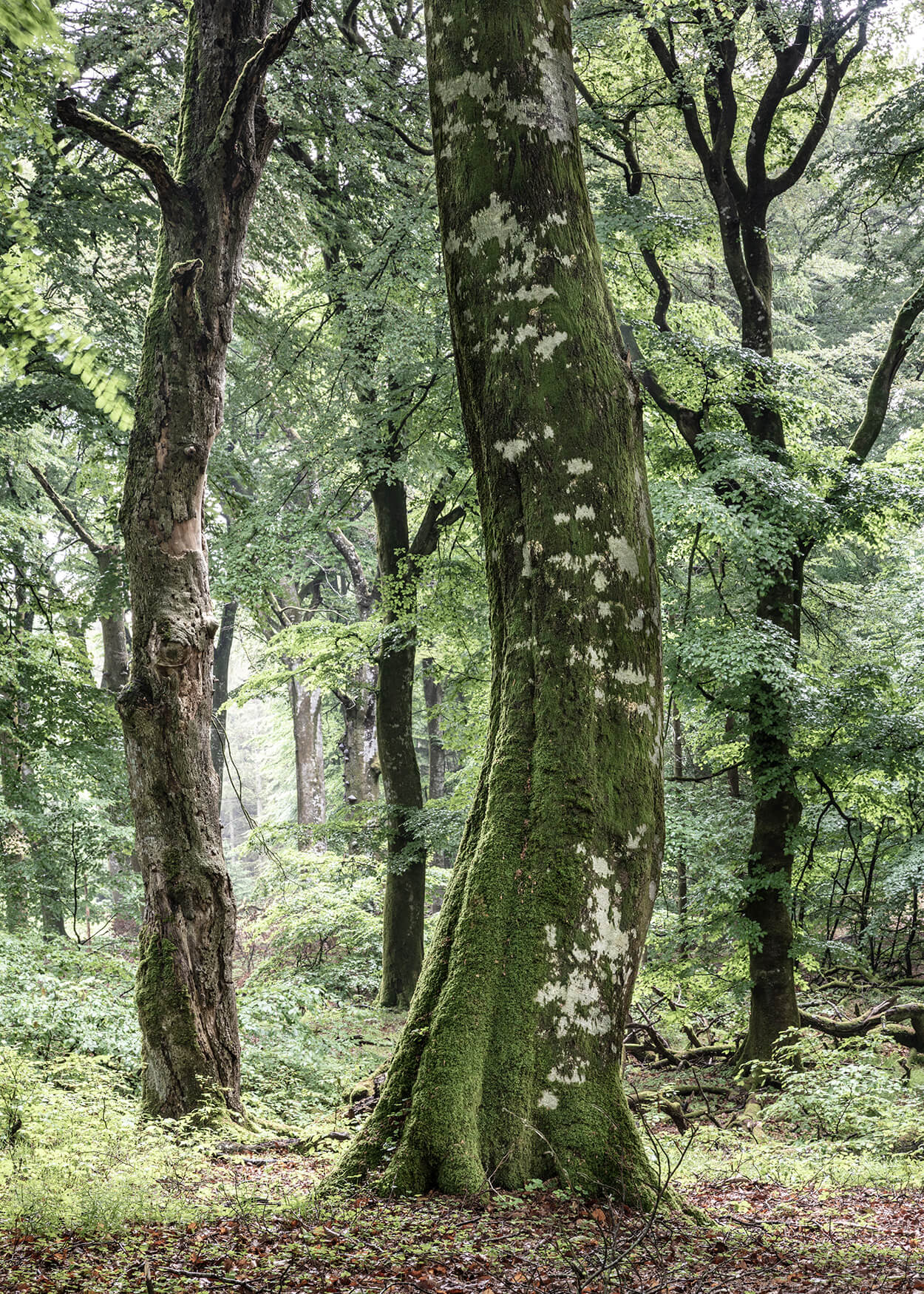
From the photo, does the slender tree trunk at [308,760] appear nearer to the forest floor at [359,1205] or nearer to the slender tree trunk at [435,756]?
the slender tree trunk at [435,756]

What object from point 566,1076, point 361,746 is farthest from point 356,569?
point 566,1076

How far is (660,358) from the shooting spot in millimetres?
9992

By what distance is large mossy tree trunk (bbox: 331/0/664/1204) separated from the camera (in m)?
3.17

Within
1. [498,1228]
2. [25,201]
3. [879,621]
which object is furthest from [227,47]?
[879,621]

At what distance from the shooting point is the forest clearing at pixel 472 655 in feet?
10.4

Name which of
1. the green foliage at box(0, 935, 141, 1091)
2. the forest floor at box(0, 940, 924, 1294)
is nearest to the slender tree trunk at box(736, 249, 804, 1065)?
the forest floor at box(0, 940, 924, 1294)

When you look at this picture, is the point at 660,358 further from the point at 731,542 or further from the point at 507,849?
the point at 507,849

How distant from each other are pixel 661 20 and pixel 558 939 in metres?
10.6

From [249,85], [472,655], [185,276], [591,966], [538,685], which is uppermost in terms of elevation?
[249,85]

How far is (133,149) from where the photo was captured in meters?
5.55

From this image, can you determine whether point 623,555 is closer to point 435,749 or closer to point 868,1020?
point 868,1020

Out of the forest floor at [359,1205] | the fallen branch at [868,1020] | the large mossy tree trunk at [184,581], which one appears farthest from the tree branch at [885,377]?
the large mossy tree trunk at [184,581]

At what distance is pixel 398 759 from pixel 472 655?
6.34 ft

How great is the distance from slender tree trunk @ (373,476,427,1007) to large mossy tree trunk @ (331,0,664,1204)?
730 centimetres
